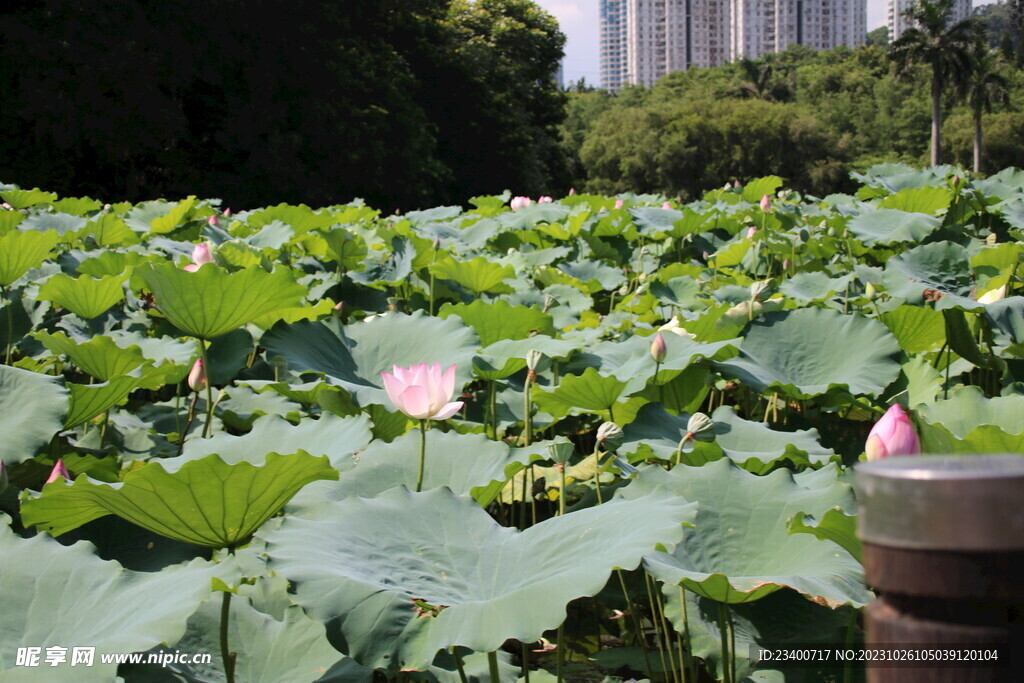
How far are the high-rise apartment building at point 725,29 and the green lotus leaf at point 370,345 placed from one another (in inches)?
4612

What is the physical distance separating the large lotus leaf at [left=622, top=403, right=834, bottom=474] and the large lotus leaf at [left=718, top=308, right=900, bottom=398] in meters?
0.15

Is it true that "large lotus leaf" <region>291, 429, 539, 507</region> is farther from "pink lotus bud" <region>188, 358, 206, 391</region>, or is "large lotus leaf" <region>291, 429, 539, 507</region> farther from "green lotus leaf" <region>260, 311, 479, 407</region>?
"pink lotus bud" <region>188, 358, 206, 391</region>

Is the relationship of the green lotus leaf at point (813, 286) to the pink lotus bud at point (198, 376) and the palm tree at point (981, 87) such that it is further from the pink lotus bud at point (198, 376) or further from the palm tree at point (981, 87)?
the palm tree at point (981, 87)

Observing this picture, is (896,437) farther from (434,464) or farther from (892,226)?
(892,226)

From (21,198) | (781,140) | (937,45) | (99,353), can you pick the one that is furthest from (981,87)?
(99,353)

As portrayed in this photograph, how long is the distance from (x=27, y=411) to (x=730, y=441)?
1031 mm

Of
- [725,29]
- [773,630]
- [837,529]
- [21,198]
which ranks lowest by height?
[773,630]

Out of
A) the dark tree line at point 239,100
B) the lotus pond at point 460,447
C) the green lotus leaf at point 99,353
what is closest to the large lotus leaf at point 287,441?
the lotus pond at point 460,447

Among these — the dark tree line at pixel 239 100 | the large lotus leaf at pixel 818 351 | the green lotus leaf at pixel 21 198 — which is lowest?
the large lotus leaf at pixel 818 351

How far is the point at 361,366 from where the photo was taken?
5.66ft

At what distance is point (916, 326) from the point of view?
1776mm

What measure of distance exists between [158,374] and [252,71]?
47.6 ft

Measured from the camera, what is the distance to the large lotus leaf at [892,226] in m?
2.33

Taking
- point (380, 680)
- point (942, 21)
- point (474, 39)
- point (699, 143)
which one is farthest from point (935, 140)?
point (380, 680)
